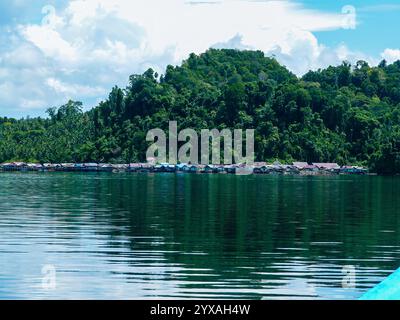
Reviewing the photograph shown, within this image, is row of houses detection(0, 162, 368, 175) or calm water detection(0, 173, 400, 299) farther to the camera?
row of houses detection(0, 162, 368, 175)

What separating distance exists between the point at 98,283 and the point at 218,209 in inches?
1179

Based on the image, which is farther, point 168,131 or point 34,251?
point 168,131

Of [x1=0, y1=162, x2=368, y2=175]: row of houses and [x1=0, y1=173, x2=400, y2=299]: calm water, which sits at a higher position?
[x1=0, y1=162, x2=368, y2=175]: row of houses

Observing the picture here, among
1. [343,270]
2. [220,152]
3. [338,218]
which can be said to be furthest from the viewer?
[220,152]

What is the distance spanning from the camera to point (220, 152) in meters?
193

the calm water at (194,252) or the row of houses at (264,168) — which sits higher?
the row of houses at (264,168)

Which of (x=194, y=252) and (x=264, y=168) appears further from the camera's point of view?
(x=264, y=168)

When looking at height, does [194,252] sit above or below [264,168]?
below

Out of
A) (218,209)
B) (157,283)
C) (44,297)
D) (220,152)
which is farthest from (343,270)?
(220,152)

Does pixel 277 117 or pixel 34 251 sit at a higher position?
pixel 277 117

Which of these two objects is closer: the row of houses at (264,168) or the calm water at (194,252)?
the calm water at (194,252)
